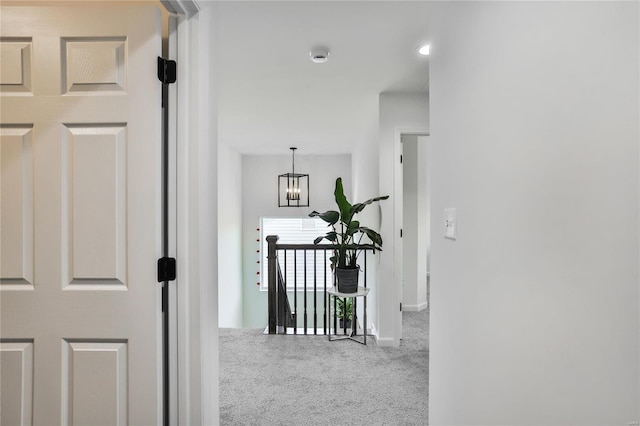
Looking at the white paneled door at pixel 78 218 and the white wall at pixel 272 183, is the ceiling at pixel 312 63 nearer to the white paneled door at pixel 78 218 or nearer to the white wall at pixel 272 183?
the white paneled door at pixel 78 218

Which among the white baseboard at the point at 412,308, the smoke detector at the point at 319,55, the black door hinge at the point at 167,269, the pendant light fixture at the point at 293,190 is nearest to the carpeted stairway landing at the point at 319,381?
the white baseboard at the point at 412,308

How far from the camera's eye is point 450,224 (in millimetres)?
1419

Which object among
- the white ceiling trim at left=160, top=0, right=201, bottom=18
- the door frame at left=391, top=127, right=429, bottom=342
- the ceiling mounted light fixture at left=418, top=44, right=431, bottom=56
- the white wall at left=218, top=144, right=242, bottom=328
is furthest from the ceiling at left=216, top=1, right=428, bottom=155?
the white wall at left=218, top=144, right=242, bottom=328

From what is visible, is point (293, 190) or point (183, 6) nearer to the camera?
point (183, 6)

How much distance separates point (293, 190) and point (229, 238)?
151 cm

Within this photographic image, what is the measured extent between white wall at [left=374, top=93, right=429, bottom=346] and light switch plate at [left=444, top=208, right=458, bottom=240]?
6.66ft

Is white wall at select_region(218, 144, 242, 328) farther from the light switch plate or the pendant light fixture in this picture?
the light switch plate

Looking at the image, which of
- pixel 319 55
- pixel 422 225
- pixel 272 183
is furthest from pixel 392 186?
pixel 272 183

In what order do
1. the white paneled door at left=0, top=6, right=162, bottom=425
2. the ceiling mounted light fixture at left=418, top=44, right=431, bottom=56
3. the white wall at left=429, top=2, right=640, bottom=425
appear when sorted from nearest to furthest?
the white wall at left=429, top=2, right=640, bottom=425
the white paneled door at left=0, top=6, right=162, bottom=425
the ceiling mounted light fixture at left=418, top=44, right=431, bottom=56

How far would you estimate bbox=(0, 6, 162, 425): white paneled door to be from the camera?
50.6 inches

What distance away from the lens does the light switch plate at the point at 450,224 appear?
1378mm

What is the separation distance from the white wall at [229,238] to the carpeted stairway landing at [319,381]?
2.05 meters

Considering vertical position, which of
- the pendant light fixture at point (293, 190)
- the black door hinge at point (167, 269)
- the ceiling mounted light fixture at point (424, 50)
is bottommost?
the black door hinge at point (167, 269)

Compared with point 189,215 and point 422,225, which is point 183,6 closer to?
point 189,215
